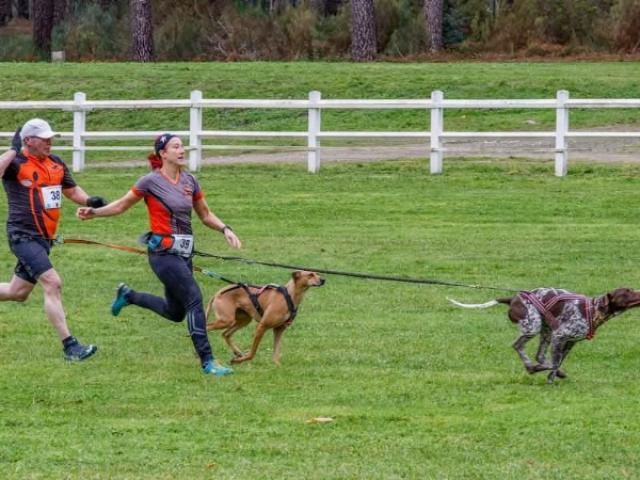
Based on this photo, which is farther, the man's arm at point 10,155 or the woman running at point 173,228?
the man's arm at point 10,155

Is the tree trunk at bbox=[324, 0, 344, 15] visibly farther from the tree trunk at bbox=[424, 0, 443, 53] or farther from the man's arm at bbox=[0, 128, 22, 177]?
the man's arm at bbox=[0, 128, 22, 177]

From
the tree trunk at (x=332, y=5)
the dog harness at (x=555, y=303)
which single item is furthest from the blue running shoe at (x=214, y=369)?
the tree trunk at (x=332, y=5)

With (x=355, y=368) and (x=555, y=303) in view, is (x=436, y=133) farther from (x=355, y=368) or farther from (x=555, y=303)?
(x=555, y=303)

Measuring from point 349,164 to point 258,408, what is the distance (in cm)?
1720

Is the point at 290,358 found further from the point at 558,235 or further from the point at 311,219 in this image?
the point at 311,219

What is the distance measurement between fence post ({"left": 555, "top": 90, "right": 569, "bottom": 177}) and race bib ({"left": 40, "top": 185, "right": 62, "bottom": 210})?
13.7m

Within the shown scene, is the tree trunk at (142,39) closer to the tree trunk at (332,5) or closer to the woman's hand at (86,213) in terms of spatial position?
the tree trunk at (332,5)

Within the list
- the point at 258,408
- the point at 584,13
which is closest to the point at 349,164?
the point at 258,408

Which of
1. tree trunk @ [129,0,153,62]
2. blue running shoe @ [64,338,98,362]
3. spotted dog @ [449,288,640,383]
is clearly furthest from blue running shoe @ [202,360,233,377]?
tree trunk @ [129,0,153,62]

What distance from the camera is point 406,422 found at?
31.2ft

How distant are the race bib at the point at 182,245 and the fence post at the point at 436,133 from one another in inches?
550

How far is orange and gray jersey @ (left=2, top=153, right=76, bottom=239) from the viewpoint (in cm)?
1138

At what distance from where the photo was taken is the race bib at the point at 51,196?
Answer: 11.5 metres

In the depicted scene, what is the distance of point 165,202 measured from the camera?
10.9 m
